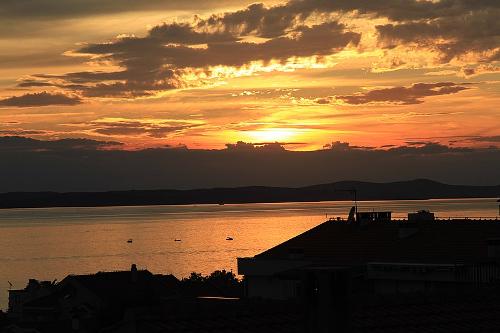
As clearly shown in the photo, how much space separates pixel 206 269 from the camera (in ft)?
573

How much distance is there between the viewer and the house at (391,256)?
42.8 metres

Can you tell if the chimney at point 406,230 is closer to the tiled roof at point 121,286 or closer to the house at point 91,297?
the house at point 91,297

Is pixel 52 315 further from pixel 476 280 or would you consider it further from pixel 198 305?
pixel 198 305

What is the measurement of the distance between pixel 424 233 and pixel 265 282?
8665mm

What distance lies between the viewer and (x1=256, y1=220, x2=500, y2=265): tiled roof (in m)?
45.7

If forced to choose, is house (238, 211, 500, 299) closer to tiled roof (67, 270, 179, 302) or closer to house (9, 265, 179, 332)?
house (9, 265, 179, 332)

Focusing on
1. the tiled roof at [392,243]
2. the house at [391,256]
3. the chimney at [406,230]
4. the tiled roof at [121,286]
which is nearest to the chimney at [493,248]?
the house at [391,256]

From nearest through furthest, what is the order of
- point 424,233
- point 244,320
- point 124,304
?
point 244,320
point 424,233
point 124,304

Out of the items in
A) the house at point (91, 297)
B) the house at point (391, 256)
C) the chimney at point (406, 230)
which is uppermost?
the chimney at point (406, 230)

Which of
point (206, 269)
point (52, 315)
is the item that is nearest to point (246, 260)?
point (52, 315)

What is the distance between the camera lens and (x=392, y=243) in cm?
4916

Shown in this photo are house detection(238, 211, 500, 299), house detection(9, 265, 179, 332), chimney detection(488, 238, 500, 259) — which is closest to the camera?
chimney detection(488, 238, 500, 259)

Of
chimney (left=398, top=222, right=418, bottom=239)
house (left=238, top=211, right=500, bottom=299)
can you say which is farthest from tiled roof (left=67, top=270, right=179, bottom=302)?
chimney (left=398, top=222, right=418, bottom=239)

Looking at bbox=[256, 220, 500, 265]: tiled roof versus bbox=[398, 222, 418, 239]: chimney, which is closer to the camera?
bbox=[256, 220, 500, 265]: tiled roof
